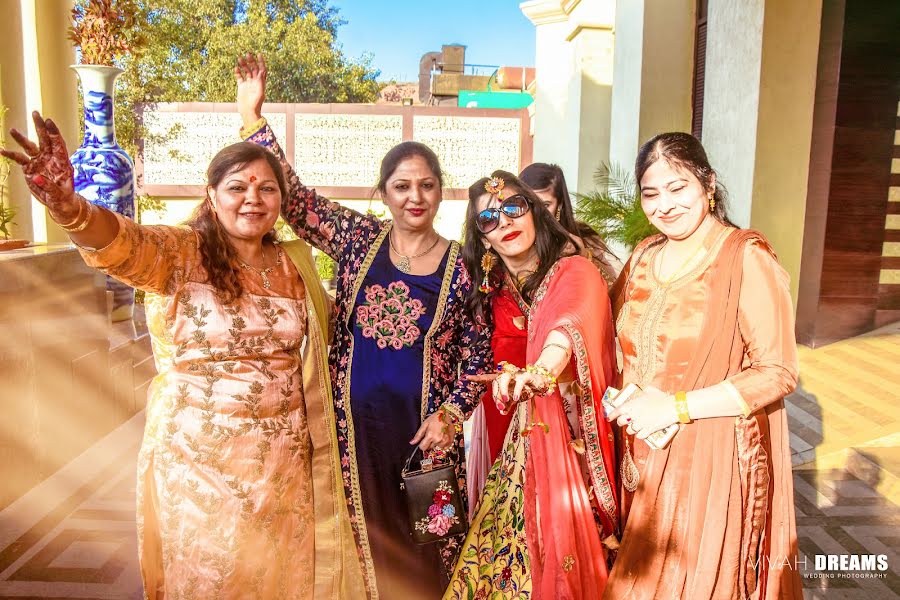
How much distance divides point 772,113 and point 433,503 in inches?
156

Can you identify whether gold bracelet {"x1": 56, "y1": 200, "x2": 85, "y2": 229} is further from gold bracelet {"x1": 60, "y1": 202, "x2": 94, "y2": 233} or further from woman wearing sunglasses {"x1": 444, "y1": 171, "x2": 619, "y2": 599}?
woman wearing sunglasses {"x1": 444, "y1": 171, "x2": 619, "y2": 599}

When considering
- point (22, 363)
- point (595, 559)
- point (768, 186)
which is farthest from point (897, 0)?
point (22, 363)

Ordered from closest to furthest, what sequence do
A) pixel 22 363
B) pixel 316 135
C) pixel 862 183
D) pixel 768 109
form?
pixel 22 363 → pixel 768 109 → pixel 862 183 → pixel 316 135

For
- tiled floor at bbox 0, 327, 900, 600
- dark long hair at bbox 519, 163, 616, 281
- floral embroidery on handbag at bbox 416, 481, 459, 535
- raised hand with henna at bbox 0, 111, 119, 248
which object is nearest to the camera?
raised hand with henna at bbox 0, 111, 119, 248

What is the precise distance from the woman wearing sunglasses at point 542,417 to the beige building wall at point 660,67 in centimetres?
465

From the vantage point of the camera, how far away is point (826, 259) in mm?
5281

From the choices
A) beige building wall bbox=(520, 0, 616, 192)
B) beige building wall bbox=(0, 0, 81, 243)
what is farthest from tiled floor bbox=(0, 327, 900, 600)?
beige building wall bbox=(520, 0, 616, 192)

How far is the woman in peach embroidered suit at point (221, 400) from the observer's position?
73.2 inches

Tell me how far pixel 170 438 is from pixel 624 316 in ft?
4.44

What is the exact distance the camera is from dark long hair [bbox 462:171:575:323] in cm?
218

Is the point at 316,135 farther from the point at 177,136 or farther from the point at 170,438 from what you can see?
the point at 170,438

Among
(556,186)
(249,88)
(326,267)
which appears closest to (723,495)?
(556,186)

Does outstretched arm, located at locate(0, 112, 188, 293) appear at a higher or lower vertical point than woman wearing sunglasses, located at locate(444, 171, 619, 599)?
higher

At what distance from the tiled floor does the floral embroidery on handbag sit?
1271 millimetres
